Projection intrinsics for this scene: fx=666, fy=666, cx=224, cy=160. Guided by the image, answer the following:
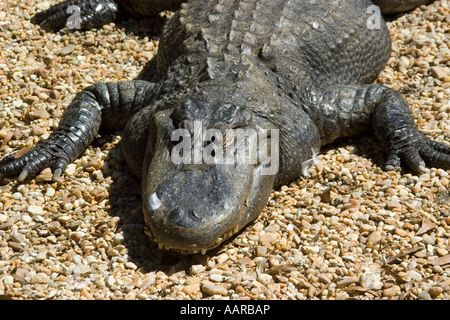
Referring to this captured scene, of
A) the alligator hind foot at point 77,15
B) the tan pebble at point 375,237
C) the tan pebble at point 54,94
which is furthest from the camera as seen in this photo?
the alligator hind foot at point 77,15

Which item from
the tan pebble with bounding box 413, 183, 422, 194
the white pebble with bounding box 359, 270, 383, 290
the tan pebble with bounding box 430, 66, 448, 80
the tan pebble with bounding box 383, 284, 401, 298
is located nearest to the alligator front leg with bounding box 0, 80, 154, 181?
the tan pebble with bounding box 413, 183, 422, 194

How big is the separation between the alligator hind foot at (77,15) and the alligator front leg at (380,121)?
271 centimetres

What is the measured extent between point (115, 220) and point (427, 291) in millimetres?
2071

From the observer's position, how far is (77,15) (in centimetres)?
677

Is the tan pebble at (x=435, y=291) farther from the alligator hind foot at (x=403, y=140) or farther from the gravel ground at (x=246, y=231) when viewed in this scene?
the alligator hind foot at (x=403, y=140)

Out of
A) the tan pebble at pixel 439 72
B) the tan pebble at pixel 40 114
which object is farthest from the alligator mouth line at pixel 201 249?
the tan pebble at pixel 439 72

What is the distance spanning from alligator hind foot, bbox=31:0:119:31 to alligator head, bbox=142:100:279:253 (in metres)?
2.50

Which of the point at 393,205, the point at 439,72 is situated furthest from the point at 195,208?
the point at 439,72

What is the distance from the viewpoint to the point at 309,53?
552cm

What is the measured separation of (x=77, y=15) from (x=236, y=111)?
301 centimetres

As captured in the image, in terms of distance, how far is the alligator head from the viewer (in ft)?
12.6

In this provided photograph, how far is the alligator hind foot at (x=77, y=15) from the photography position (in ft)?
22.2

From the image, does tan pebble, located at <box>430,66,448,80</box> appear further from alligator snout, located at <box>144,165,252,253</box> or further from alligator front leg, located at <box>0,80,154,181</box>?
alligator snout, located at <box>144,165,252,253</box>

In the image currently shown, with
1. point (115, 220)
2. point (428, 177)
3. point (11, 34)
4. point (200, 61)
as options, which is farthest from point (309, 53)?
point (11, 34)
